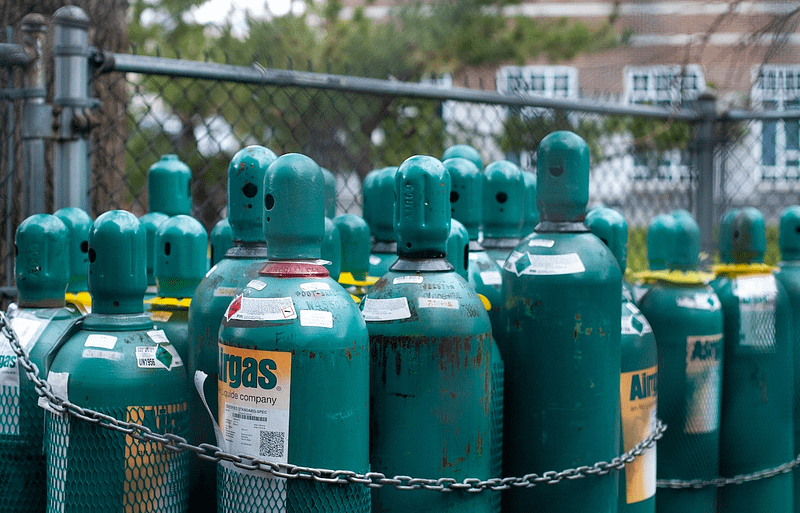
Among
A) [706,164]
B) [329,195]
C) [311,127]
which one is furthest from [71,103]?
[706,164]

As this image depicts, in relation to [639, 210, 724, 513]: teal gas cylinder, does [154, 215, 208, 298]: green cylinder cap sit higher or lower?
higher

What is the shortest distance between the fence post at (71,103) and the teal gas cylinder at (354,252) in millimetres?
1029

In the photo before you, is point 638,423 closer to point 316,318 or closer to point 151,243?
point 316,318

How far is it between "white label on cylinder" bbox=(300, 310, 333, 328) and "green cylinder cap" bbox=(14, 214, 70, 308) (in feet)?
2.68

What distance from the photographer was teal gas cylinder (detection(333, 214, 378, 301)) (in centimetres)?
243

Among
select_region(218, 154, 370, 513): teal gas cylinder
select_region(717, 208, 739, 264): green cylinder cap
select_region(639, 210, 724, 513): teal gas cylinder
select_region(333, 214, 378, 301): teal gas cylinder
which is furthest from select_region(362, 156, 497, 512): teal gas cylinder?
select_region(717, 208, 739, 264): green cylinder cap

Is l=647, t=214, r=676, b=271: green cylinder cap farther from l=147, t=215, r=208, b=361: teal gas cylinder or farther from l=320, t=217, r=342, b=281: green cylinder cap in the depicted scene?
l=147, t=215, r=208, b=361: teal gas cylinder

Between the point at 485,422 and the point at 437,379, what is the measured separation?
0.19 m

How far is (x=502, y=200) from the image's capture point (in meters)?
2.73

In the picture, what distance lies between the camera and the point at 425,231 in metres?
1.95

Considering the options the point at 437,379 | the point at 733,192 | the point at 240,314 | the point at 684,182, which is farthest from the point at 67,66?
the point at 733,192

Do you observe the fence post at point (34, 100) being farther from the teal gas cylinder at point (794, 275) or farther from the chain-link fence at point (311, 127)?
the teal gas cylinder at point (794, 275)

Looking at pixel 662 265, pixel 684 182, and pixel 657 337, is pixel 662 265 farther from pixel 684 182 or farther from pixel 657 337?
pixel 684 182

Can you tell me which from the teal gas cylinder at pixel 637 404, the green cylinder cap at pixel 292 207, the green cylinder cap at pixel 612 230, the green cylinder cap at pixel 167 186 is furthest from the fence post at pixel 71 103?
the teal gas cylinder at pixel 637 404
